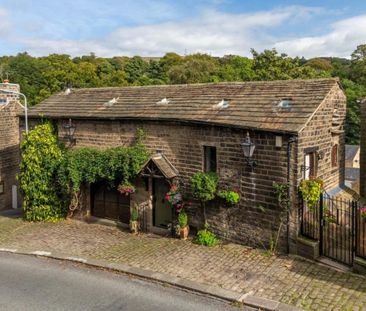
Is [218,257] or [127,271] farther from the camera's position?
[218,257]

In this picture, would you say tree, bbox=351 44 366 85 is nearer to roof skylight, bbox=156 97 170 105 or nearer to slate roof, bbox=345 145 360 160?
slate roof, bbox=345 145 360 160

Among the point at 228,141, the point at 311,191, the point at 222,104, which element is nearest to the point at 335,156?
the point at 311,191

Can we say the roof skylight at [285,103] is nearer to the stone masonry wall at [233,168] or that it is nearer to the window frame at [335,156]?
the stone masonry wall at [233,168]

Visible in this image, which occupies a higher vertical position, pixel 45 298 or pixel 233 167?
pixel 233 167

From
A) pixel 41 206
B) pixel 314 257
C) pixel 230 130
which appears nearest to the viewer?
pixel 314 257

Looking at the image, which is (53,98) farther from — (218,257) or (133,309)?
(133,309)

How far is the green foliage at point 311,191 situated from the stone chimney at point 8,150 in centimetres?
Result: 1649

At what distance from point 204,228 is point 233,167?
2369mm

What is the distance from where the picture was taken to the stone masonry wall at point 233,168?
11195 mm

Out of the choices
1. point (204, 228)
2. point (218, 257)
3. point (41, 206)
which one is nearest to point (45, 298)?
point (218, 257)

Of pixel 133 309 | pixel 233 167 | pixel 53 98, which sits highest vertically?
pixel 53 98

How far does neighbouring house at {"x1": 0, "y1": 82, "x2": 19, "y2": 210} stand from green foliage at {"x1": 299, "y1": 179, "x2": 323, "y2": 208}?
54.1 feet

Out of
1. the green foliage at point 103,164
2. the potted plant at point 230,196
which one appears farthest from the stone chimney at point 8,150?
the potted plant at point 230,196

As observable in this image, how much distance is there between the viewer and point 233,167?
39.4 ft
